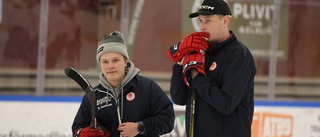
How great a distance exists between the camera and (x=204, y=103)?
2.21 metres

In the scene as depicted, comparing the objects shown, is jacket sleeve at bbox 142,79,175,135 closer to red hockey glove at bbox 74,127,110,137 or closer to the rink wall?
red hockey glove at bbox 74,127,110,137

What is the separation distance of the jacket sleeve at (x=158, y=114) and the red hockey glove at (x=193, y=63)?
305 mm

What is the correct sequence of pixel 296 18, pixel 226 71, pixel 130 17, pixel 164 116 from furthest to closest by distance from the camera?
→ 1. pixel 296 18
2. pixel 130 17
3. pixel 164 116
4. pixel 226 71

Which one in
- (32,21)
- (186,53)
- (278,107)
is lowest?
(278,107)

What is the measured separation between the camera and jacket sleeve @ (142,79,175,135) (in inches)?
94.4

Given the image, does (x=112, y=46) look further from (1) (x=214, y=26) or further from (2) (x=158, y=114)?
(1) (x=214, y=26)

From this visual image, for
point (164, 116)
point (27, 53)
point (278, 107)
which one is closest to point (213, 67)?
point (164, 116)

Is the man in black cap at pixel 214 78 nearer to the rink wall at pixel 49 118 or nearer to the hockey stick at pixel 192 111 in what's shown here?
the hockey stick at pixel 192 111

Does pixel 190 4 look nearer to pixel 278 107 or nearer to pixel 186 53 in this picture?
pixel 278 107

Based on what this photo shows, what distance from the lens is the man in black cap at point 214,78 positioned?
2123mm

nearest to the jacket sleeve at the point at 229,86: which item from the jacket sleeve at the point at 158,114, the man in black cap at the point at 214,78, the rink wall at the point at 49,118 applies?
the man in black cap at the point at 214,78

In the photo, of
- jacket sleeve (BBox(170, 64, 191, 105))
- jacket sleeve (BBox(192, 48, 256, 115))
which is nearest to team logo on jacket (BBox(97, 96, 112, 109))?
jacket sleeve (BBox(170, 64, 191, 105))

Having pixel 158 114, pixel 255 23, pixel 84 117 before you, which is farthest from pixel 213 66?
pixel 255 23

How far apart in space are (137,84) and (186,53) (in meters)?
0.38
